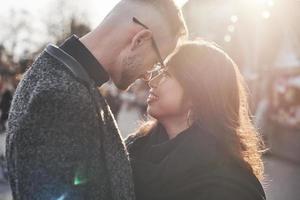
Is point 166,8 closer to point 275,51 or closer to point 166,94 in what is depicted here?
point 166,94

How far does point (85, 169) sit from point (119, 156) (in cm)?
20

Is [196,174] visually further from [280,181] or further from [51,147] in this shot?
[280,181]

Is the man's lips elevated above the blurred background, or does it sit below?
above

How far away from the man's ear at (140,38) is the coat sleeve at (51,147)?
35 centimetres

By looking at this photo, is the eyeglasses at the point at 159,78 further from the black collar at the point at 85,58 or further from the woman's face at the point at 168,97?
the black collar at the point at 85,58

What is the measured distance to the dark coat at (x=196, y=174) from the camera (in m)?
2.62

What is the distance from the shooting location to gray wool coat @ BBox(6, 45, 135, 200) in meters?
1.87

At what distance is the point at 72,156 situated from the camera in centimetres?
188

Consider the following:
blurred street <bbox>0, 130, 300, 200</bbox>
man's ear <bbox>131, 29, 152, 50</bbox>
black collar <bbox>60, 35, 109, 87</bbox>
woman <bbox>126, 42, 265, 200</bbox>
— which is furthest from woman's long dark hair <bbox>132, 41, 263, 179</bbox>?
blurred street <bbox>0, 130, 300, 200</bbox>

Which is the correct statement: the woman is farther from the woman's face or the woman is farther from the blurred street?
the blurred street

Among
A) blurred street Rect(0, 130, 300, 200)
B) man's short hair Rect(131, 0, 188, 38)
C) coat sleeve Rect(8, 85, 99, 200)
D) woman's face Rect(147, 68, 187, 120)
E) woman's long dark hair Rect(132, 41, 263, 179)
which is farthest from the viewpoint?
blurred street Rect(0, 130, 300, 200)

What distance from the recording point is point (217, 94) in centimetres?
290

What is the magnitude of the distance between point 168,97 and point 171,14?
2.98ft

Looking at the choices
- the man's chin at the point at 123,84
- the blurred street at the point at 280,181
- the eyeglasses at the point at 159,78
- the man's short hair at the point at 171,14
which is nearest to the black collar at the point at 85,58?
the man's chin at the point at 123,84
